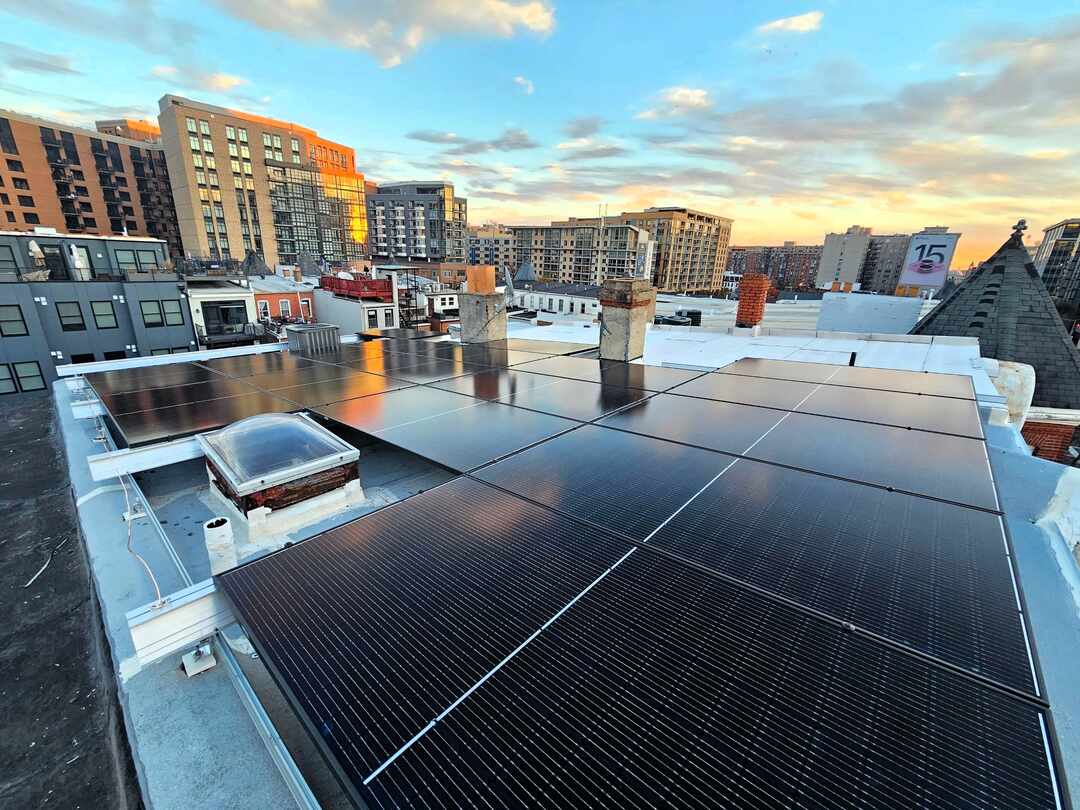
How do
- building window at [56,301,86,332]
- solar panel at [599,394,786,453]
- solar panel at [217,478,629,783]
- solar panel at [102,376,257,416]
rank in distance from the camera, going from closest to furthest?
solar panel at [217,478,629,783]
solar panel at [599,394,786,453]
solar panel at [102,376,257,416]
building window at [56,301,86,332]

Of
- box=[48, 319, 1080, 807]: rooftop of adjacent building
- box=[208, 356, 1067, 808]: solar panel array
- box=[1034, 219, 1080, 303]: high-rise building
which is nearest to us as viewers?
box=[208, 356, 1067, 808]: solar panel array

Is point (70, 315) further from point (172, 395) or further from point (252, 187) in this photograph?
point (252, 187)

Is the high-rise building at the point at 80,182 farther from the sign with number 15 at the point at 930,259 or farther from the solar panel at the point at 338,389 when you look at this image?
the sign with number 15 at the point at 930,259

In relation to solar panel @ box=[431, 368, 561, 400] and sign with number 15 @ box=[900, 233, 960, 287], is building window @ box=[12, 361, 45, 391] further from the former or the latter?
sign with number 15 @ box=[900, 233, 960, 287]

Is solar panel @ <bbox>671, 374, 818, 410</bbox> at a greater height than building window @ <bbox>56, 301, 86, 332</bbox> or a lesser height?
greater

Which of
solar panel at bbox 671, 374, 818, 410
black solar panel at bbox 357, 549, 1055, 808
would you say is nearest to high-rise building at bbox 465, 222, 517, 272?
solar panel at bbox 671, 374, 818, 410

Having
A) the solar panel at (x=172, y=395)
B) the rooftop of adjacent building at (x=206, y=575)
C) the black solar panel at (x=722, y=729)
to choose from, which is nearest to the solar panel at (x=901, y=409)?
the rooftop of adjacent building at (x=206, y=575)

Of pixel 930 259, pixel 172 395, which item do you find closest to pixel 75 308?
pixel 172 395
